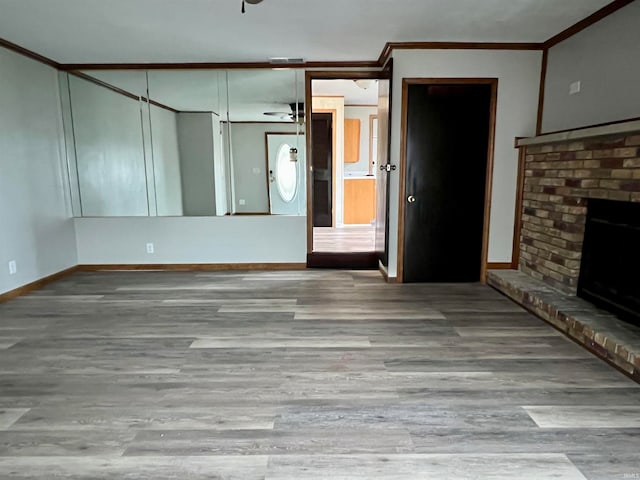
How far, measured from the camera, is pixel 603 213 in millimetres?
2867

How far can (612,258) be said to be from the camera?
9.12ft

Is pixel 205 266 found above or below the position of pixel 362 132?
below

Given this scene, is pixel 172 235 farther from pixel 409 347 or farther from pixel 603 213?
pixel 603 213

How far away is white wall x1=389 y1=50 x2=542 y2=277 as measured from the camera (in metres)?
3.84

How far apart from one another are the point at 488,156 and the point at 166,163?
3627mm

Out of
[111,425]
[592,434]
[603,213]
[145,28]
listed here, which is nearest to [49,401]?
[111,425]

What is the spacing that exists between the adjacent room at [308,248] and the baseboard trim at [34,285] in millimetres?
23

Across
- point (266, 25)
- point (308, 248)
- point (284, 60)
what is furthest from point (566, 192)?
point (284, 60)

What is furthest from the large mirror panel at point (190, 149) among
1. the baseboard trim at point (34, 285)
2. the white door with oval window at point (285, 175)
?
the baseboard trim at point (34, 285)

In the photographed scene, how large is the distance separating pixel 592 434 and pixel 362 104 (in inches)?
272

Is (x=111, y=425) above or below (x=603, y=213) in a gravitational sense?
below

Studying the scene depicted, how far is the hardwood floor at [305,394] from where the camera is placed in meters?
1.62

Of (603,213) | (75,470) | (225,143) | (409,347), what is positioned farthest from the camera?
(225,143)

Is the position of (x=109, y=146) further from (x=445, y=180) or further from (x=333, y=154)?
(x=445, y=180)
